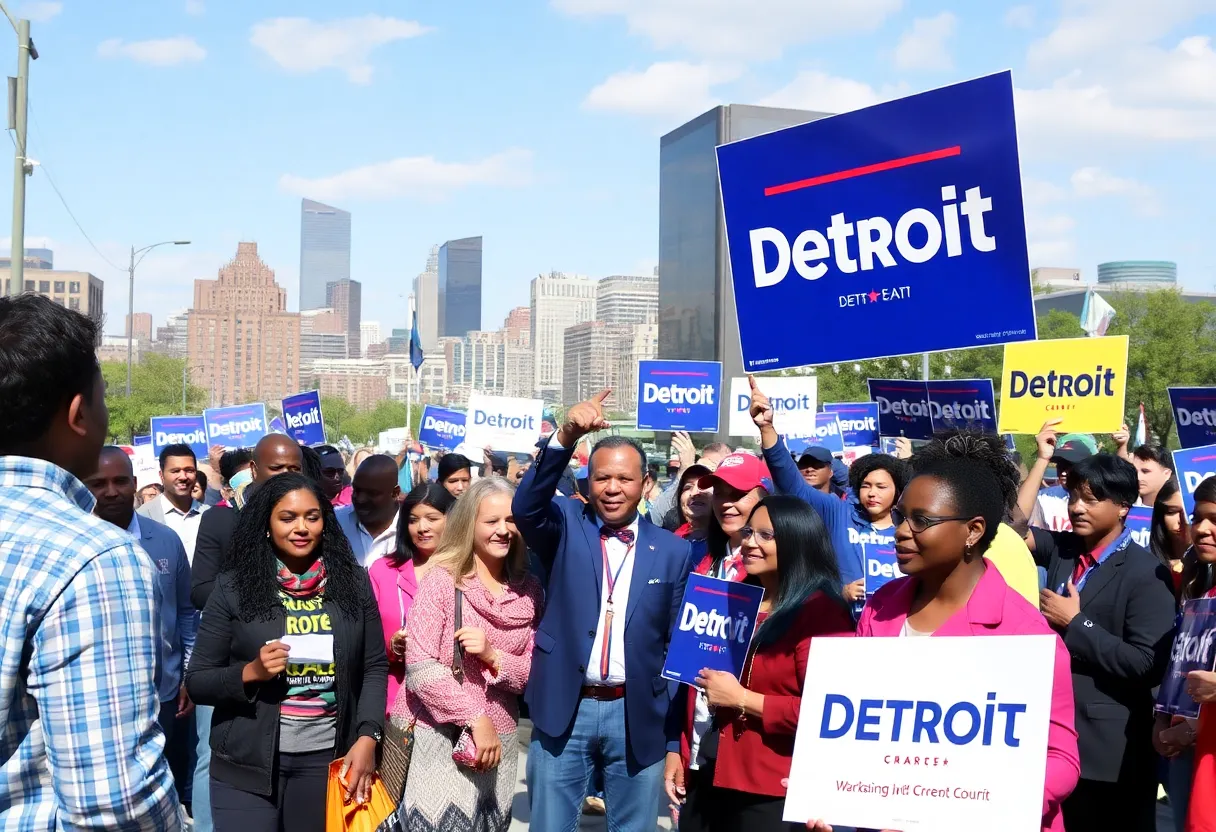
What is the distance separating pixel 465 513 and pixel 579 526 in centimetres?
54

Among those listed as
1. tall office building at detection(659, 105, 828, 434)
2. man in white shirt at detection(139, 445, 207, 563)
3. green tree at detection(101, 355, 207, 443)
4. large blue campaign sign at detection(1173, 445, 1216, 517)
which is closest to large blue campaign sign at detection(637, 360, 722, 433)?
man in white shirt at detection(139, 445, 207, 563)

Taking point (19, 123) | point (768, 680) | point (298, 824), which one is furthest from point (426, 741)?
point (19, 123)

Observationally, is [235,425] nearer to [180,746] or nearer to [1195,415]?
[180,746]

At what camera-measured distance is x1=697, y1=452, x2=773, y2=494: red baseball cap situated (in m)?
4.85

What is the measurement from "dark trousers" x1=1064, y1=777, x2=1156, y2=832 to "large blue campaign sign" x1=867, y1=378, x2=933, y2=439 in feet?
20.9

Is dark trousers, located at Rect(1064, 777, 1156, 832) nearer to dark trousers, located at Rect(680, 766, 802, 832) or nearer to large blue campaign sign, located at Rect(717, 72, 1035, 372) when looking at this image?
dark trousers, located at Rect(680, 766, 802, 832)

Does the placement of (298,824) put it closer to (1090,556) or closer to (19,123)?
(1090,556)

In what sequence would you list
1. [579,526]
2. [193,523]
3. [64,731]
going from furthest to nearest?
[193,523]
[579,526]
[64,731]

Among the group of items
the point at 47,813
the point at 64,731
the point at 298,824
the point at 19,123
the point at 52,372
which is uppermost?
the point at 19,123

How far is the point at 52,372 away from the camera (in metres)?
2.09

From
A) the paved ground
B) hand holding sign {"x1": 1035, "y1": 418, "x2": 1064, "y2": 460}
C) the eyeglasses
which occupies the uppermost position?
hand holding sign {"x1": 1035, "y1": 418, "x2": 1064, "y2": 460}

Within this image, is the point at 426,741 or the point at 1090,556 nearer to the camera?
the point at 426,741

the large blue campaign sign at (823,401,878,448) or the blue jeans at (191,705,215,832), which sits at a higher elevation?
the large blue campaign sign at (823,401,878,448)

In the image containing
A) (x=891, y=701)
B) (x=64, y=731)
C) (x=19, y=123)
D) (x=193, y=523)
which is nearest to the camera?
(x=64, y=731)
